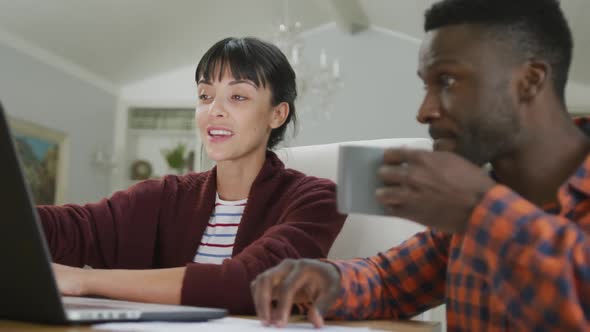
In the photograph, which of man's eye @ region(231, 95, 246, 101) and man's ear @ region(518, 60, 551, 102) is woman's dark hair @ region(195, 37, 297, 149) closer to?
man's eye @ region(231, 95, 246, 101)

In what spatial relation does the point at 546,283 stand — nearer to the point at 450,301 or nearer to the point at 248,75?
the point at 450,301

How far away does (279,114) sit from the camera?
1389mm

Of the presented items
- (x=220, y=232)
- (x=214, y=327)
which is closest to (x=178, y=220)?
(x=220, y=232)

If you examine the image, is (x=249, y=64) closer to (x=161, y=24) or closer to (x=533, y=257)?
(x=533, y=257)

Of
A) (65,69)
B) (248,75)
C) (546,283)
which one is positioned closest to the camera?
(546,283)

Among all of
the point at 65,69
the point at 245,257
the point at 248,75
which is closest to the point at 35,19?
the point at 65,69

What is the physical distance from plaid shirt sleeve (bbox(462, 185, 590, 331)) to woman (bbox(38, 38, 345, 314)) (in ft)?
1.69

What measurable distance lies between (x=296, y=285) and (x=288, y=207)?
462 mm

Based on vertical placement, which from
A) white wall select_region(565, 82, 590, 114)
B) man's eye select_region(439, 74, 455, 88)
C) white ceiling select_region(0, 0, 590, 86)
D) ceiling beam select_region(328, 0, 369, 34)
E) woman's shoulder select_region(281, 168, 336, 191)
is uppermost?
ceiling beam select_region(328, 0, 369, 34)

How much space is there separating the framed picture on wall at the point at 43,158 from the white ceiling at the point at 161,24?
717 mm

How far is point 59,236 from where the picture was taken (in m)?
1.14

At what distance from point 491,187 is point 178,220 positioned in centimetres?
82

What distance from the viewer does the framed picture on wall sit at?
536cm

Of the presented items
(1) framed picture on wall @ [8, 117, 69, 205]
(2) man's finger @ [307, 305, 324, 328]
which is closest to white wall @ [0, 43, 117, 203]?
(1) framed picture on wall @ [8, 117, 69, 205]
